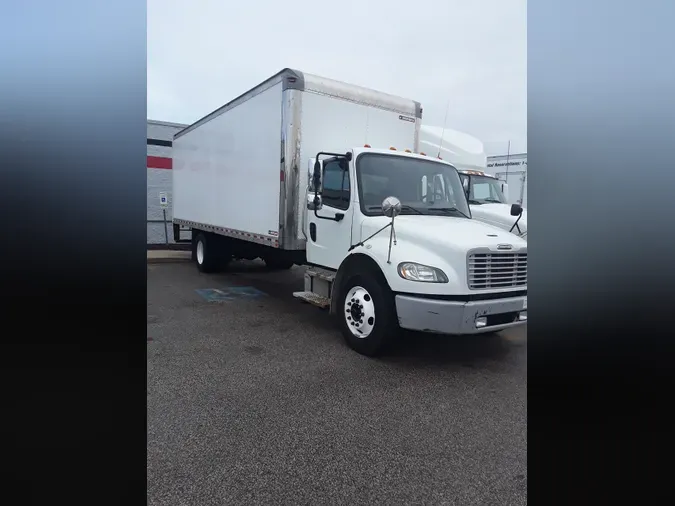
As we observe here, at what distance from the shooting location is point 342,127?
6539 mm

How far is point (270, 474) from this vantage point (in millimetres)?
2609

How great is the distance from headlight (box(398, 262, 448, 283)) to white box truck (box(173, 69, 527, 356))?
0.01 metres

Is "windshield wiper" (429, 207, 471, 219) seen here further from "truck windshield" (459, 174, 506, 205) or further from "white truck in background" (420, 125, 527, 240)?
"truck windshield" (459, 174, 506, 205)

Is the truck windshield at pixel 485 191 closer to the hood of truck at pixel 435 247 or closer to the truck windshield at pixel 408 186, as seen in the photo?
the truck windshield at pixel 408 186

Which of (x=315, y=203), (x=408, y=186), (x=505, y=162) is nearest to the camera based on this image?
(x=408, y=186)

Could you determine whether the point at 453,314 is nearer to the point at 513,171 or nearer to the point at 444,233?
the point at 444,233

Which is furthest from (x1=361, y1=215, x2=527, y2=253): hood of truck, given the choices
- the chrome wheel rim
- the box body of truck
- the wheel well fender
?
the box body of truck

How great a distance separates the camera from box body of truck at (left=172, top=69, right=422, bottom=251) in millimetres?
6242

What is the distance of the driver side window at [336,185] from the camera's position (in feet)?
18.5

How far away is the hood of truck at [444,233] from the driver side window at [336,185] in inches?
22.6

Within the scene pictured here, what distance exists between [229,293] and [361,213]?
389cm

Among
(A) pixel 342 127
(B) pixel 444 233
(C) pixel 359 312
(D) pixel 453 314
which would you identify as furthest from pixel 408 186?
(D) pixel 453 314
